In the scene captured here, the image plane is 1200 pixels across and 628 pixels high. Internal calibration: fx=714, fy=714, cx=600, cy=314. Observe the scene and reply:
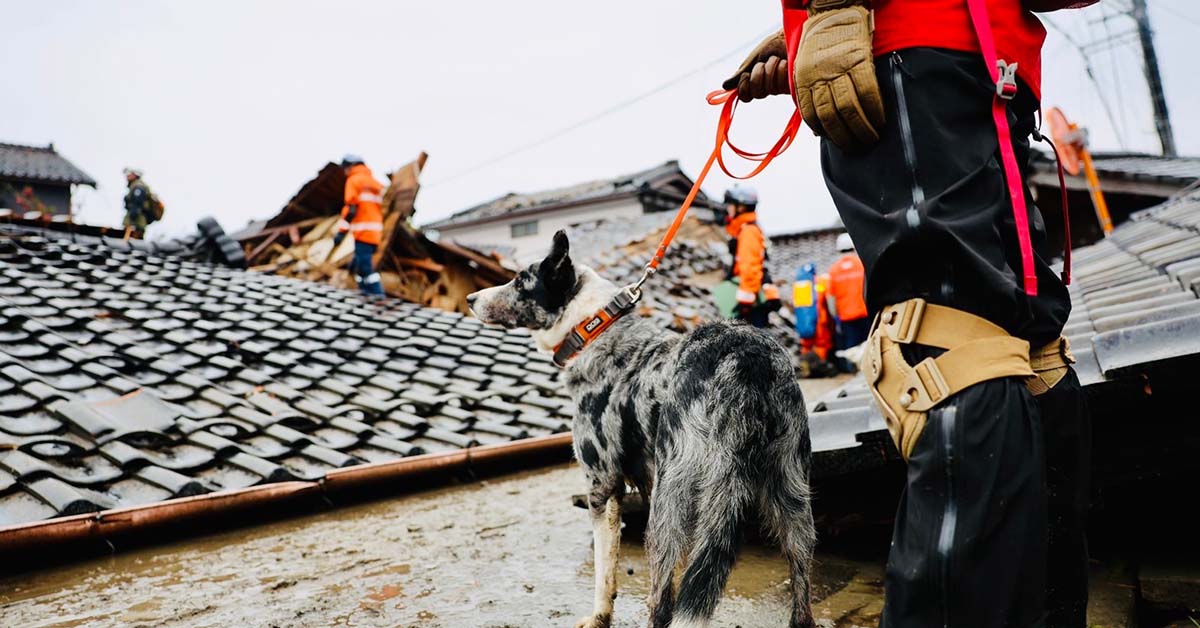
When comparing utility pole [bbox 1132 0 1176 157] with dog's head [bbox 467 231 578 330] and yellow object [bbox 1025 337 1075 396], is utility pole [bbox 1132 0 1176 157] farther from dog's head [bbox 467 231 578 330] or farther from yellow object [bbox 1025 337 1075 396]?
yellow object [bbox 1025 337 1075 396]

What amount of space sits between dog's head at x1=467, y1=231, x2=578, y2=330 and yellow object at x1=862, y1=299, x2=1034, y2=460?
1.98m

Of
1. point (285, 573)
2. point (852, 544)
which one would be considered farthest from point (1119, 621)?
point (285, 573)

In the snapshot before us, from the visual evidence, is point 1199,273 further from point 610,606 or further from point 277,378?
point 277,378

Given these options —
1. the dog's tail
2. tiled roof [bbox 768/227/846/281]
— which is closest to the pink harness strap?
the dog's tail

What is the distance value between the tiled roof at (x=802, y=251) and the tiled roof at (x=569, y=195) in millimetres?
3293

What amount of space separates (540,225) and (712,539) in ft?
86.8

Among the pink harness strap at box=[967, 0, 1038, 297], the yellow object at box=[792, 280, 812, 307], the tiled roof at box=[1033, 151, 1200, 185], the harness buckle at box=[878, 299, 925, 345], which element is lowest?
the yellow object at box=[792, 280, 812, 307]

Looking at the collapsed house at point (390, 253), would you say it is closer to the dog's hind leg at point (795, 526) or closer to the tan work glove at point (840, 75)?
the dog's hind leg at point (795, 526)

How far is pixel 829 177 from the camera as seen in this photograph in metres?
1.66

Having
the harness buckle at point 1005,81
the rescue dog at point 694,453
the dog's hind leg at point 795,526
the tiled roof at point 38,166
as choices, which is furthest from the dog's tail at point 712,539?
the tiled roof at point 38,166

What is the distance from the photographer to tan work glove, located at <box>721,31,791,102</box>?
1938mm

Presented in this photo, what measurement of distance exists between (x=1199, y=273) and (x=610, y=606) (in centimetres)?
330

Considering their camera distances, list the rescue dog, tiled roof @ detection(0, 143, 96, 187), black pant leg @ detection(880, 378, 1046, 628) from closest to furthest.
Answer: black pant leg @ detection(880, 378, 1046, 628) < the rescue dog < tiled roof @ detection(0, 143, 96, 187)

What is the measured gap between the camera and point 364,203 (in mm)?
10828
